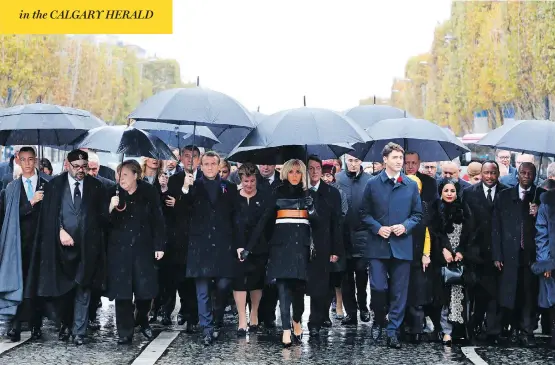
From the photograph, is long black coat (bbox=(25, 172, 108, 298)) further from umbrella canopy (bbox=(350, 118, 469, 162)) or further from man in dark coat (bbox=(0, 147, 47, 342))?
umbrella canopy (bbox=(350, 118, 469, 162))

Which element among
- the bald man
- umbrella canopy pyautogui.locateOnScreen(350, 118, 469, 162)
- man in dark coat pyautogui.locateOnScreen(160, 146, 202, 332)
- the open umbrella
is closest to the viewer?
the open umbrella

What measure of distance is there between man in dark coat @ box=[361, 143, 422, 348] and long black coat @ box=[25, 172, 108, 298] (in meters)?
2.66

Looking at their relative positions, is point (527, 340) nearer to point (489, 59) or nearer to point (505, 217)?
point (505, 217)

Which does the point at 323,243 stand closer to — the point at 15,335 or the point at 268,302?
the point at 268,302

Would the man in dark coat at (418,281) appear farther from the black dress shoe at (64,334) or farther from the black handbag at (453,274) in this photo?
the black dress shoe at (64,334)

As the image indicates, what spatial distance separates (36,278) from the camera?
10719 millimetres

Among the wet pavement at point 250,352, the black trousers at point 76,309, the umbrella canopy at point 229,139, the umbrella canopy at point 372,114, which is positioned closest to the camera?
the wet pavement at point 250,352

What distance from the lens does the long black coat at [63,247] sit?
416 inches

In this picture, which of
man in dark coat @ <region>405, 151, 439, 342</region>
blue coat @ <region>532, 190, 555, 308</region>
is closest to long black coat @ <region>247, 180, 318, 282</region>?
man in dark coat @ <region>405, 151, 439, 342</region>

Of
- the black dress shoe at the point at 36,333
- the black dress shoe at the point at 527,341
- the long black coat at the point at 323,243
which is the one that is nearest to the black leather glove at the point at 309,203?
the long black coat at the point at 323,243

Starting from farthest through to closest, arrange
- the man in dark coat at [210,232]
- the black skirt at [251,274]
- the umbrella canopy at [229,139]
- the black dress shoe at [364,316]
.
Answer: the umbrella canopy at [229,139] < the black dress shoe at [364,316] < the black skirt at [251,274] < the man in dark coat at [210,232]

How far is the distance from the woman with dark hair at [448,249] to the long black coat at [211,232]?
2.03 m

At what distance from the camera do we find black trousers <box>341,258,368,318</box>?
41.2 feet

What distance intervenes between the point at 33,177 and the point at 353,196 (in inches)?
149
